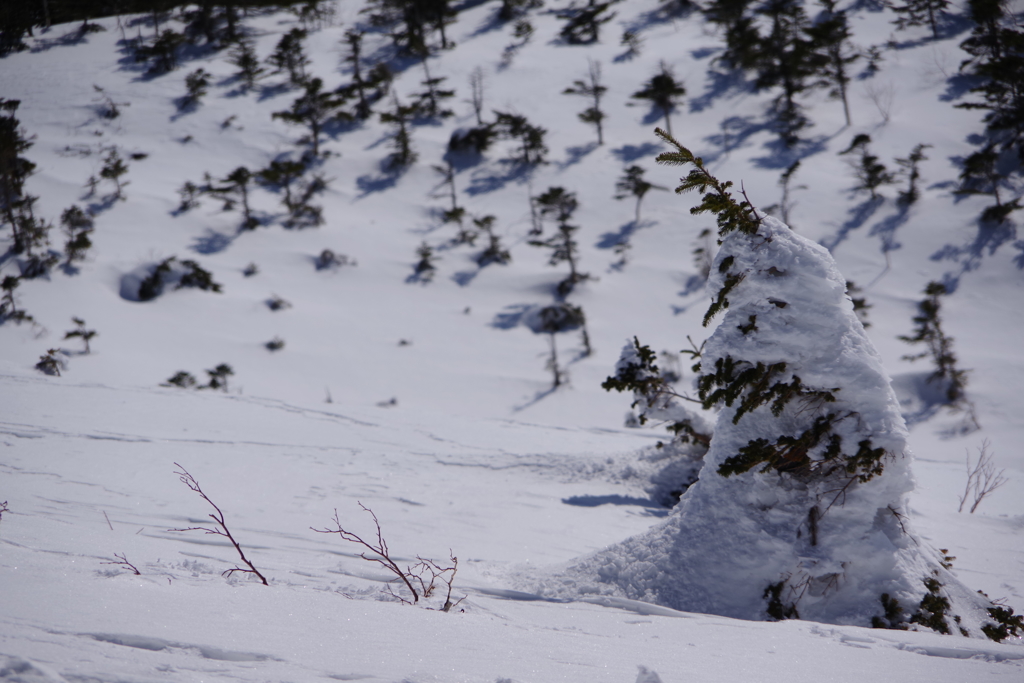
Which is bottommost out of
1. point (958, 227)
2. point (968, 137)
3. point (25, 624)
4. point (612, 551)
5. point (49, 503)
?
point (958, 227)

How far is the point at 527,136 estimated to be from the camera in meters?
43.9

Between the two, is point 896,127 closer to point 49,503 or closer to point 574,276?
point 574,276

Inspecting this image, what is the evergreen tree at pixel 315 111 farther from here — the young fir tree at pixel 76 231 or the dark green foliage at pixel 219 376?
the dark green foliage at pixel 219 376

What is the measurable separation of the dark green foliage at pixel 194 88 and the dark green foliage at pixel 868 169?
1966 inches

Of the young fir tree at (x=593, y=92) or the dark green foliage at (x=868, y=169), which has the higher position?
the young fir tree at (x=593, y=92)

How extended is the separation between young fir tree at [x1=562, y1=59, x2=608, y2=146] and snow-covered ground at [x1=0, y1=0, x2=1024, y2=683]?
1.06 m

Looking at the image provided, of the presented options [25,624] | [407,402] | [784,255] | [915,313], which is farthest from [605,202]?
[25,624]

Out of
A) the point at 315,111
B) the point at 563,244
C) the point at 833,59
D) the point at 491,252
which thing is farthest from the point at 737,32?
the point at 315,111

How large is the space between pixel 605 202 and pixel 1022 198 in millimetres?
23227

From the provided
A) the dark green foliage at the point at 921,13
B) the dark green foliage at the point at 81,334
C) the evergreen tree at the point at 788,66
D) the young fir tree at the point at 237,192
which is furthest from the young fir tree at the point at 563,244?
the dark green foliage at the point at 921,13

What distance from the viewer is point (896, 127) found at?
39344mm

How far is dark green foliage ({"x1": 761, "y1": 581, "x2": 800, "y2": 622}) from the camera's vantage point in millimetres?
4797

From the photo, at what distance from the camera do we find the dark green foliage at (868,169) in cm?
3444

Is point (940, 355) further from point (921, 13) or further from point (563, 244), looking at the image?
point (921, 13)
